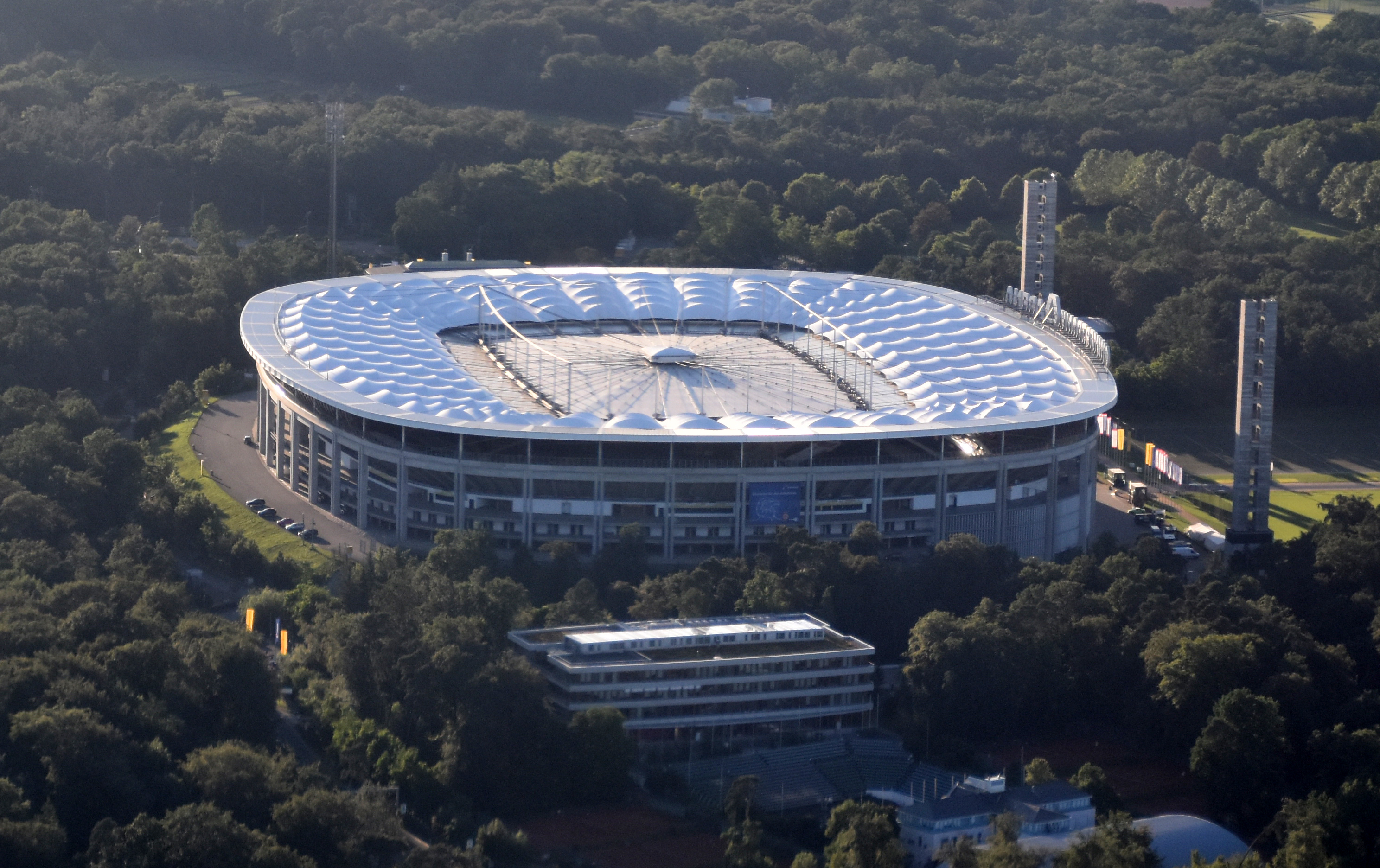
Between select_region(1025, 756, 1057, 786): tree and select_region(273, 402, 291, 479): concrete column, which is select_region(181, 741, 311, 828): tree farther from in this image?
select_region(273, 402, 291, 479): concrete column

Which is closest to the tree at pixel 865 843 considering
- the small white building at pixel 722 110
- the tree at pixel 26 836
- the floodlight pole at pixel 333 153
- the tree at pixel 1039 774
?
the tree at pixel 1039 774

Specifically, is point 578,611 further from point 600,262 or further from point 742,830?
point 600,262

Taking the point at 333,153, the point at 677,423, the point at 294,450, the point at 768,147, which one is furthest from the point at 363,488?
the point at 768,147

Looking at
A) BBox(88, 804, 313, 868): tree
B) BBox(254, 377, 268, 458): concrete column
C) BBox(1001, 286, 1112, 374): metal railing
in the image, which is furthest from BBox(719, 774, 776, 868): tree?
BBox(254, 377, 268, 458): concrete column

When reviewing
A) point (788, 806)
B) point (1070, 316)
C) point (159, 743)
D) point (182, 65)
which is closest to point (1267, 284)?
point (1070, 316)

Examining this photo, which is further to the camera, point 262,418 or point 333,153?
point 333,153

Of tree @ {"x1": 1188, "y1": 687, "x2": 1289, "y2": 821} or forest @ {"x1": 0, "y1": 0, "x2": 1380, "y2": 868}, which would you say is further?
tree @ {"x1": 1188, "y1": 687, "x2": 1289, "y2": 821}

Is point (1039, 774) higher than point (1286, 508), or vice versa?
point (1039, 774)
